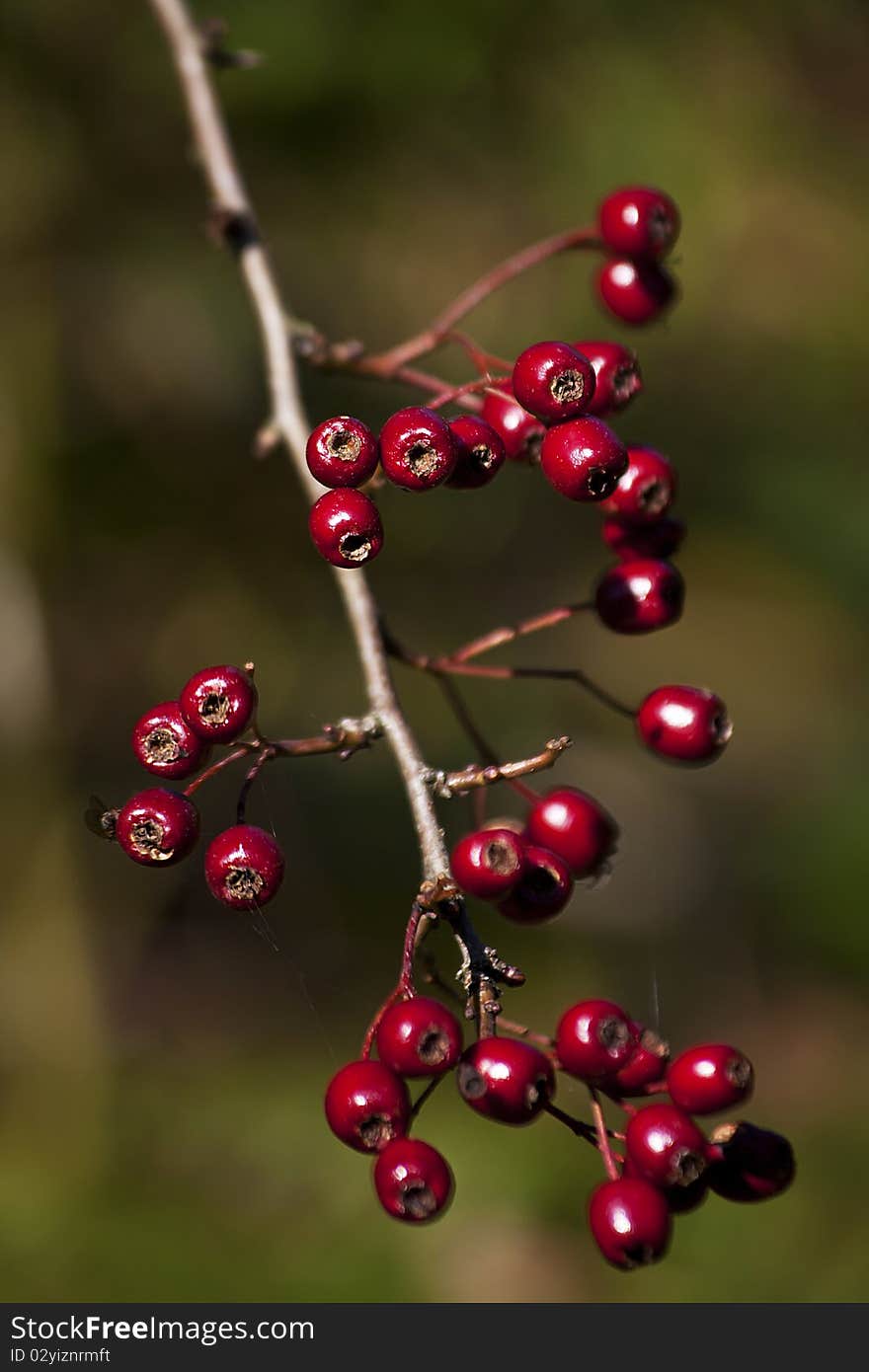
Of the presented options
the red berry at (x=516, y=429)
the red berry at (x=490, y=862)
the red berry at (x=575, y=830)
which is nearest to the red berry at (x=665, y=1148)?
the red berry at (x=490, y=862)

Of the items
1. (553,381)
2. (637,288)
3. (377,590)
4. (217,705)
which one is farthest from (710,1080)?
(377,590)

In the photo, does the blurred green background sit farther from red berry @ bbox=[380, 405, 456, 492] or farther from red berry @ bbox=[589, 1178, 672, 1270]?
red berry @ bbox=[380, 405, 456, 492]

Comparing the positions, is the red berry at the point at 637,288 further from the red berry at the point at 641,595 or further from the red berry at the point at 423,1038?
the red berry at the point at 423,1038

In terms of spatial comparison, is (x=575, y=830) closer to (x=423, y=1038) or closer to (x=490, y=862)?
(x=490, y=862)

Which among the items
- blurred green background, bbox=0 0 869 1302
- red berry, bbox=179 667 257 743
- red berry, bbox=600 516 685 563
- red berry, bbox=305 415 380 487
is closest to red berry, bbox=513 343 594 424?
red berry, bbox=305 415 380 487

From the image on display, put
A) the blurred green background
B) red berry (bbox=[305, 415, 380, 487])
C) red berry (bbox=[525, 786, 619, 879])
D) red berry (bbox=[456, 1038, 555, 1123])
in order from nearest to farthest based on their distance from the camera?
red berry (bbox=[456, 1038, 555, 1123]), red berry (bbox=[305, 415, 380, 487]), red berry (bbox=[525, 786, 619, 879]), the blurred green background
